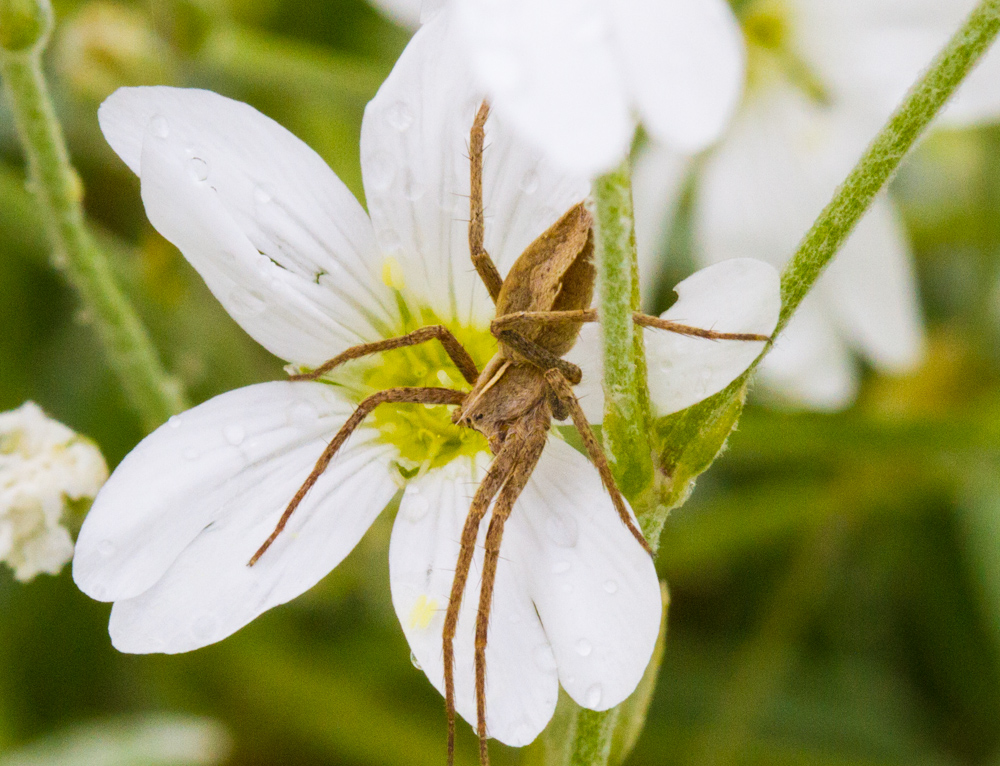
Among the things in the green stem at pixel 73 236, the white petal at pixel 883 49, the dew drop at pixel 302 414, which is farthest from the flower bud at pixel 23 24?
the white petal at pixel 883 49

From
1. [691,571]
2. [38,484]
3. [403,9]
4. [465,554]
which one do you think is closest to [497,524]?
[465,554]

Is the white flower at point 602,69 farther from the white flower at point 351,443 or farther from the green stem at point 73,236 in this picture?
the green stem at point 73,236

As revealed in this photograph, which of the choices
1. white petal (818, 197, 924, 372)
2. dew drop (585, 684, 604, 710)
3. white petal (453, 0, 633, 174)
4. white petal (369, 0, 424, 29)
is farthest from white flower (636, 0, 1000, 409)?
white petal (453, 0, 633, 174)

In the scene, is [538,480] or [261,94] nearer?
[538,480]

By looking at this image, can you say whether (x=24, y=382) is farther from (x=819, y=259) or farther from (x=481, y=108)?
(x=819, y=259)

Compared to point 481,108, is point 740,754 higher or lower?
lower

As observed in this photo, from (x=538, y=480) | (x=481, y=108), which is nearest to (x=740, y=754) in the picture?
(x=538, y=480)
